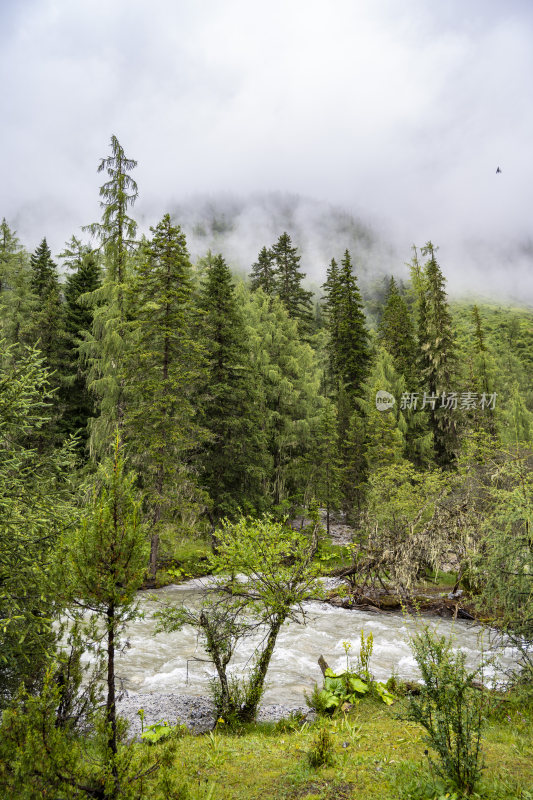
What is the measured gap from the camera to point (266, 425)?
2981 centimetres

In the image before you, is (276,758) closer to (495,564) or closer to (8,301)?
(495,564)

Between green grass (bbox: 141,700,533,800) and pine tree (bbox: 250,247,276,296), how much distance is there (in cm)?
3972

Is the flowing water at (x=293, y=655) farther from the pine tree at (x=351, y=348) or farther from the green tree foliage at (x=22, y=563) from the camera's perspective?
the pine tree at (x=351, y=348)

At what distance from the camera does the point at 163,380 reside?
64.1ft

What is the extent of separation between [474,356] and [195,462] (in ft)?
78.4

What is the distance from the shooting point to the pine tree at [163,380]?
19.3 metres

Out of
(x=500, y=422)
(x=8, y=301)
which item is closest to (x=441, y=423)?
(x=500, y=422)

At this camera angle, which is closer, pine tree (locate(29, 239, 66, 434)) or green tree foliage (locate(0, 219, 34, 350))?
green tree foliage (locate(0, 219, 34, 350))

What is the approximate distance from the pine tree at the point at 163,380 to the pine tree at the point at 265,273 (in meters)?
24.1

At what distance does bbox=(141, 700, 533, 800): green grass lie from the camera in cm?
490

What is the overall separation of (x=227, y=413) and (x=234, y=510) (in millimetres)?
5106

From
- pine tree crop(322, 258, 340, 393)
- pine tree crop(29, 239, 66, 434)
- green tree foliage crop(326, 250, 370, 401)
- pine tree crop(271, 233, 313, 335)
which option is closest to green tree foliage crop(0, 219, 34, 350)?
pine tree crop(29, 239, 66, 434)

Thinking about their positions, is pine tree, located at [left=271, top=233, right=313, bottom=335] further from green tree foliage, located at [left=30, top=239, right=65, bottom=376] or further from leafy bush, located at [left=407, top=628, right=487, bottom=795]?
leafy bush, located at [left=407, top=628, right=487, bottom=795]

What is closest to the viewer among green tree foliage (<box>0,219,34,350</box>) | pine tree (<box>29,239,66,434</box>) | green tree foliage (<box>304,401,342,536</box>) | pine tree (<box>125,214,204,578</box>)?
pine tree (<box>125,214,204,578</box>)
